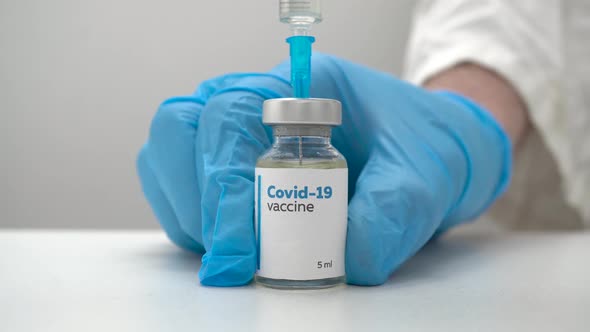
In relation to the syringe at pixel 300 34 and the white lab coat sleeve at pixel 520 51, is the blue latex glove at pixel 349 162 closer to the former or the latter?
the syringe at pixel 300 34

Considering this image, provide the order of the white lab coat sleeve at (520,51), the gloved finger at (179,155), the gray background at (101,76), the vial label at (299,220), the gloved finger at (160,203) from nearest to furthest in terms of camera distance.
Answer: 1. the vial label at (299,220)
2. the gloved finger at (179,155)
3. the gloved finger at (160,203)
4. the gray background at (101,76)
5. the white lab coat sleeve at (520,51)

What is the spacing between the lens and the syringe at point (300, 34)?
808mm

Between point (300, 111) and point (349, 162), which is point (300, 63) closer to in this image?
point (300, 111)

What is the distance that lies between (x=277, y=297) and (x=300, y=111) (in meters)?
0.24

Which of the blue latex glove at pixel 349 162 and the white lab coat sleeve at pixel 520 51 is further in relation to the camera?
the white lab coat sleeve at pixel 520 51

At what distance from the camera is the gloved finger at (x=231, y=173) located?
2.70 ft

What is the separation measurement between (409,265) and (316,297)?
35 centimetres

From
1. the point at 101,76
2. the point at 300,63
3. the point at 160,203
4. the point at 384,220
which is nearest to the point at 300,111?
the point at 300,63

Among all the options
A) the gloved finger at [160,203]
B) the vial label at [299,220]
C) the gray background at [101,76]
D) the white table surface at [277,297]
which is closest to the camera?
the white table surface at [277,297]

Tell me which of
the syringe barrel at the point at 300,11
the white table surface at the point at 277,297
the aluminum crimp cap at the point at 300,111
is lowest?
the white table surface at the point at 277,297

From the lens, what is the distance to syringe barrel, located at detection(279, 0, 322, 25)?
806mm

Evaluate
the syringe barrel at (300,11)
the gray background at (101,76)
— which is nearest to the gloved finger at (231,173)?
the syringe barrel at (300,11)

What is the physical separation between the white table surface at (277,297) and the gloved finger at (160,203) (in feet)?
0.15

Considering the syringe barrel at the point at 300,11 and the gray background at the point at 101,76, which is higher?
the syringe barrel at the point at 300,11
